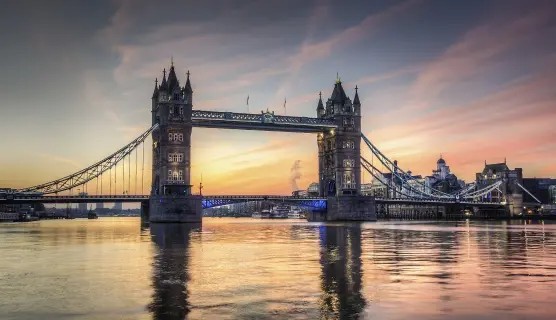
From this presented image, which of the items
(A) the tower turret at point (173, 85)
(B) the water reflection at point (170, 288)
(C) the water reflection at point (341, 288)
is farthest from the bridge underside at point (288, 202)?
(C) the water reflection at point (341, 288)

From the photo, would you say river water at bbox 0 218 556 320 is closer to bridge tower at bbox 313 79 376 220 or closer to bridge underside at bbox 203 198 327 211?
bridge underside at bbox 203 198 327 211

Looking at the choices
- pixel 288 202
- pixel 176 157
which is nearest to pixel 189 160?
pixel 176 157

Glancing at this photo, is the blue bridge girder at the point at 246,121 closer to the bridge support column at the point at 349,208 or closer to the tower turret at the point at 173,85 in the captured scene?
the tower turret at the point at 173,85

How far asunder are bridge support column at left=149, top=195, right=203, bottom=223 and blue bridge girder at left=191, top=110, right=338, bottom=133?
708 inches

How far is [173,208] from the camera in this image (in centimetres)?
11788

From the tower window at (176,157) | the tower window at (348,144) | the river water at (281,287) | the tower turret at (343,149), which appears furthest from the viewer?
the tower window at (348,144)

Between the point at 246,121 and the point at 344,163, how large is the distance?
3140 centimetres

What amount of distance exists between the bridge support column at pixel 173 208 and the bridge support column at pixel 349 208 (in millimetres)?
39128

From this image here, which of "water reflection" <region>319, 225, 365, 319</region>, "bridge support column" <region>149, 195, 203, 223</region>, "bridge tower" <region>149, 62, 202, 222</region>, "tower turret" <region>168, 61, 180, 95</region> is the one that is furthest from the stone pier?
"water reflection" <region>319, 225, 365, 319</region>

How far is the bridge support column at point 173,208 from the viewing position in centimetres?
11732

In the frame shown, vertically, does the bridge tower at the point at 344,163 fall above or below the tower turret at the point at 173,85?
below

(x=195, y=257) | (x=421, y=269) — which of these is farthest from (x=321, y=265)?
A: (x=195, y=257)

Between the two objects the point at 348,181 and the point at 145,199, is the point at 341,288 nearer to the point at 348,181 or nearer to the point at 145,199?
the point at 145,199

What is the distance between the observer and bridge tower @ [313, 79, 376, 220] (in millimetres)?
144125
